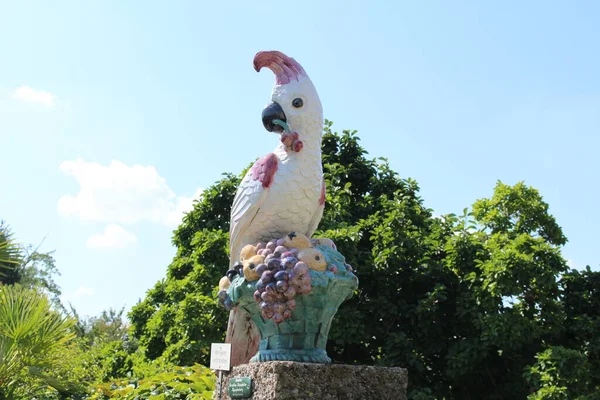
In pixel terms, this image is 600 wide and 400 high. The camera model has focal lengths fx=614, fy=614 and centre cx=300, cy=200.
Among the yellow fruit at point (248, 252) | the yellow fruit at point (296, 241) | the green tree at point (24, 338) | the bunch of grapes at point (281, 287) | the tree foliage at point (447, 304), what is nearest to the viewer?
the bunch of grapes at point (281, 287)

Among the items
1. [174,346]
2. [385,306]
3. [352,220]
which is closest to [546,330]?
[385,306]

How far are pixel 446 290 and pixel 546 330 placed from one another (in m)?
1.44

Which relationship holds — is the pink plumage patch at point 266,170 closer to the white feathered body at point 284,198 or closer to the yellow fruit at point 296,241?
the white feathered body at point 284,198

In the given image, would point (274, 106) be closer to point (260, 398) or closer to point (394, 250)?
point (260, 398)

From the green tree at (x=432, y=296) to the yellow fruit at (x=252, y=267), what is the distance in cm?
395

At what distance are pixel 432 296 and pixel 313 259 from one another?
4167mm

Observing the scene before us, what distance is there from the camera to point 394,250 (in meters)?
8.84

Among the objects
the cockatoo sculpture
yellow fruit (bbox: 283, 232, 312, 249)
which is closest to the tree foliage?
the cockatoo sculpture

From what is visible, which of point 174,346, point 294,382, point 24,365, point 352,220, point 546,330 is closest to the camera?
point 294,382

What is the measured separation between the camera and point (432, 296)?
8.41m

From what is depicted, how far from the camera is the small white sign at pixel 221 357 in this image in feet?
16.1

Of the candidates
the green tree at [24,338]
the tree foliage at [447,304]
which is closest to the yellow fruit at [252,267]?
the green tree at [24,338]

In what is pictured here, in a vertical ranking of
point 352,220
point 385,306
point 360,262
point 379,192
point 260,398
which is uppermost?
point 379,192

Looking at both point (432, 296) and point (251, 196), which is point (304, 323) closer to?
point (251, 196)
